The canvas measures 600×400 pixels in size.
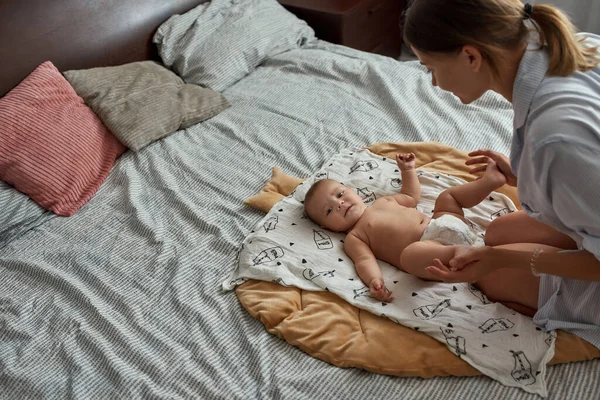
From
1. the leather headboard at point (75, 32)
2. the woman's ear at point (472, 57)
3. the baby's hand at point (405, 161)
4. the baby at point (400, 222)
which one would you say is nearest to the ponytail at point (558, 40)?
the woman's ear at point (472, 57)

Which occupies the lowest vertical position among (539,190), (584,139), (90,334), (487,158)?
(90,334)

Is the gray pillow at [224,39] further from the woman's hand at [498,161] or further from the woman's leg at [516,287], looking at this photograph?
the woman's leg at [516,287]

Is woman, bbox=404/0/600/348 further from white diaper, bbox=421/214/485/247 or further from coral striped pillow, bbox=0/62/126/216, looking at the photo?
coral striped pillow, bbox=0/62/126/216

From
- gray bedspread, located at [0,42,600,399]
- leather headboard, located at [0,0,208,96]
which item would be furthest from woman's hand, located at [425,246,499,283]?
leather headboard, located at [0,0,208,96]

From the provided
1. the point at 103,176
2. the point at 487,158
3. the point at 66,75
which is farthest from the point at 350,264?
the point at 66,75

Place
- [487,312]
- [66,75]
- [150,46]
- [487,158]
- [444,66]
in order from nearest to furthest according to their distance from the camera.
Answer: [444,66] → [487,312] → [487,158] → [66,75] → [150,46]

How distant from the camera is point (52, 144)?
1973 millimetres

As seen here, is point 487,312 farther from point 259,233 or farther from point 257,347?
point 259,233

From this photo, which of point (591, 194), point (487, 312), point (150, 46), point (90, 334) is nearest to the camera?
point (591, 194)

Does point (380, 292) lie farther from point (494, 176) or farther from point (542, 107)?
point (542, 107)

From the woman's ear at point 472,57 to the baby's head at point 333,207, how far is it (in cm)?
65

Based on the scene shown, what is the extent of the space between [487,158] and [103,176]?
1.30 meters

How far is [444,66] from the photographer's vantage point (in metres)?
Result: 1.13

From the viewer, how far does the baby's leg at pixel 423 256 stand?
4.53 feet
